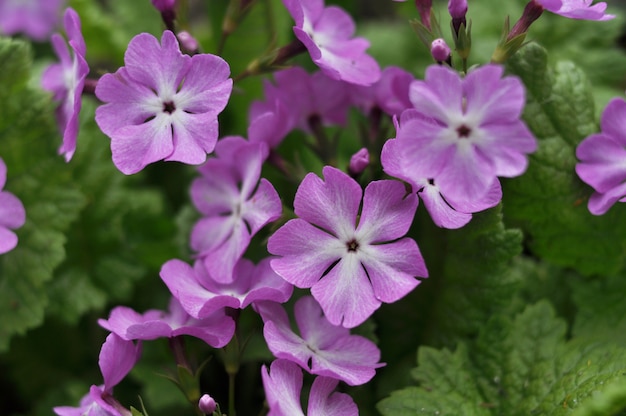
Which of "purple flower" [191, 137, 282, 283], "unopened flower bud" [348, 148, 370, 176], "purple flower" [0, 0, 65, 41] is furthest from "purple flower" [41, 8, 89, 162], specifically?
"purple flower" [0, 0, 65, 41]

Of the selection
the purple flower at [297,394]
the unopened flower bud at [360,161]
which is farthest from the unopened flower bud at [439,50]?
the purple flower at [297,394]

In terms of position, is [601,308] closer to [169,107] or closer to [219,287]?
[219,287]

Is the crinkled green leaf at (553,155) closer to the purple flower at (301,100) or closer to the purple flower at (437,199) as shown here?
the purple flower at (437,199)

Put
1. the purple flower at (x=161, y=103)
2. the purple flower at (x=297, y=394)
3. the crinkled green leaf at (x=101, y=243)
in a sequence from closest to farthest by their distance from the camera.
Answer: the purple flower at (x=297, y=394) → the purple flower at (x=161, y=103) → the crinkled green leaf at (x=101, y=243)

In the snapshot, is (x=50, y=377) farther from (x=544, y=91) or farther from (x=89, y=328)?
(x=544, y=91)

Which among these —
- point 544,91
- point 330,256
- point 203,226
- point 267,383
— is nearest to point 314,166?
point 203,226

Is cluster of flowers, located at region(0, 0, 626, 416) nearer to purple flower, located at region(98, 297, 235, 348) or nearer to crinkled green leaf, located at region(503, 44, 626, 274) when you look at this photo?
purple flower, located at region(98, 297, 235, 348)
